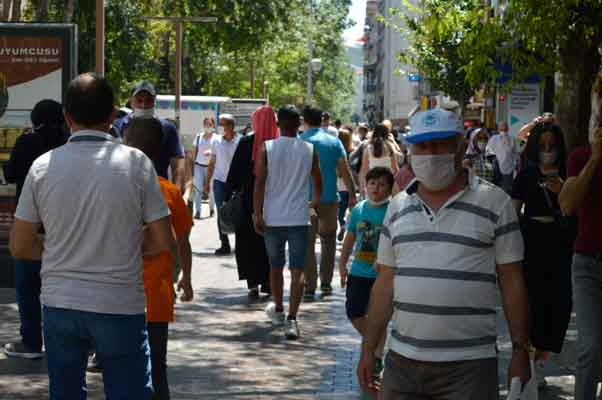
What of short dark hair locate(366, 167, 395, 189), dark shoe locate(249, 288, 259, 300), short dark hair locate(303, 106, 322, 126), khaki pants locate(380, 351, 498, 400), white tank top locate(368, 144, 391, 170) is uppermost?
short dark hair locate(303, 106, 322, 126)

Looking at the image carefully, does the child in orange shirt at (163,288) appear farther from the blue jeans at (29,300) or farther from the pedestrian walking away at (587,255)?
the blue jeans at (29,300)

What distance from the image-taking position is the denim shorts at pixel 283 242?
10211mm

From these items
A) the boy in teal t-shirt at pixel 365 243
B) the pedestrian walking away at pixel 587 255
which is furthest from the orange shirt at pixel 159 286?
the boy in teal t-shirt at pixel 365 243

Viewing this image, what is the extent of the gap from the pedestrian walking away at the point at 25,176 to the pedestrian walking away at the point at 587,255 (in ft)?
12.2

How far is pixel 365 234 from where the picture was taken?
27.2 feet

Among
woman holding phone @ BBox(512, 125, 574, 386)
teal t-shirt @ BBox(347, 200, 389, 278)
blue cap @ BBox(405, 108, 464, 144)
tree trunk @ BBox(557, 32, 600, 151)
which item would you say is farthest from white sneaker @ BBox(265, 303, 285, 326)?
blue cap @ BBox(405, 108, 464, 144)

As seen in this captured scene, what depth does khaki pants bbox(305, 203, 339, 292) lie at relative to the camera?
12602 mm

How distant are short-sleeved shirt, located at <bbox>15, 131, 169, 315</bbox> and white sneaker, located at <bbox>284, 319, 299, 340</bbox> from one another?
509 centimetres

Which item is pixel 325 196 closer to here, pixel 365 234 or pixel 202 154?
pixel 365 234

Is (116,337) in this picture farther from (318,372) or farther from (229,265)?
(229,265)

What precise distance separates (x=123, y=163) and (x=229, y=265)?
34.4 feet

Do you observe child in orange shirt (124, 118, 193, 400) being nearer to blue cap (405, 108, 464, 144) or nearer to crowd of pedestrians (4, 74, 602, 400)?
crowd of pedestrians (4, 74, 602, 400)

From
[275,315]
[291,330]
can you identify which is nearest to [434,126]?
[291,330]

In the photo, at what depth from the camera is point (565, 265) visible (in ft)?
25.0
